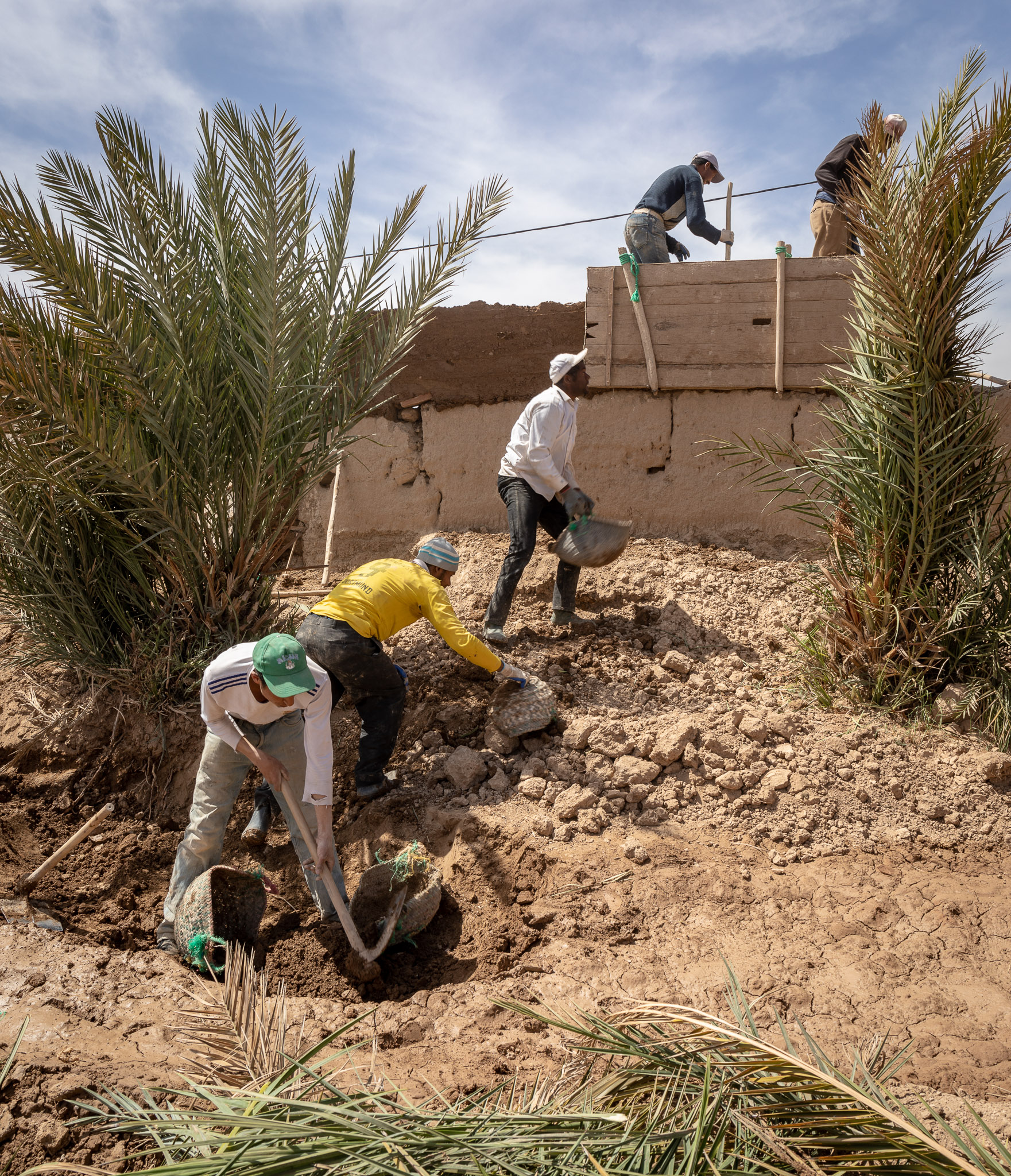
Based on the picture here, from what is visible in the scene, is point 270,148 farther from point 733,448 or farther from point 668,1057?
point 668,1057

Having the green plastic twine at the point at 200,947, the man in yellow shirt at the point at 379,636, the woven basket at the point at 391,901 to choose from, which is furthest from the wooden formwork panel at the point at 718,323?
the green plastic twine at the point at 200,947

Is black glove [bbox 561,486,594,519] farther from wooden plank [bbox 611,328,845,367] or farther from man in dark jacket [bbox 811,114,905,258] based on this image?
man in dark jacket [bbox 811,114,905,258]

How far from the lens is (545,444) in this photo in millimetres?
5242

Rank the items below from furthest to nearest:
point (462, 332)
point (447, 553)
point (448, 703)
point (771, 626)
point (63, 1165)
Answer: point (462, 332)
point (771, 626)
point (448, 703)
point (447, 553)
point (63, 1165)

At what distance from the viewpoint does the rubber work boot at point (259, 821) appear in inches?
179

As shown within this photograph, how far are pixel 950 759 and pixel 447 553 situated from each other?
112 inches

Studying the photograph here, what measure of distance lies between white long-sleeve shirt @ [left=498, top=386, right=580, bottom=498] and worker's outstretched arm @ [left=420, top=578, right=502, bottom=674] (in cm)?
124

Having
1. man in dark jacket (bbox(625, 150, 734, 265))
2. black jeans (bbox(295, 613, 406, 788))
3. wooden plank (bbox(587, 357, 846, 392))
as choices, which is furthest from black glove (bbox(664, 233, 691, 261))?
black jeans (bbox(295, 613, 406, 788))

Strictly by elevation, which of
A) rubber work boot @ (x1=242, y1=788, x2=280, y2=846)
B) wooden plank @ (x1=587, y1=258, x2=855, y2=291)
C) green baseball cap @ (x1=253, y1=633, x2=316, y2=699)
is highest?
wooden plank @ (x1=587, y1=258, x2=855, y2=291)

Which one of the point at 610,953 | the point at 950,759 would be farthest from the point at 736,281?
the point at 610,953

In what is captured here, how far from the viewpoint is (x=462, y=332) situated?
22.2 ft

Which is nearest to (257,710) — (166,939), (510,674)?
(166,939)

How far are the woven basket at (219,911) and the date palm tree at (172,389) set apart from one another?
1720mm

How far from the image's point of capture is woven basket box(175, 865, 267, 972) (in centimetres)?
360
